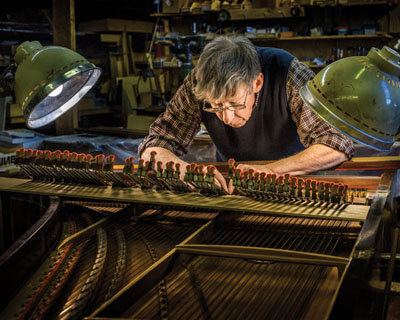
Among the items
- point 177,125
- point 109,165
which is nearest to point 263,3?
point 177,125

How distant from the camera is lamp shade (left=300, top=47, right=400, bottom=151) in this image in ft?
4.08

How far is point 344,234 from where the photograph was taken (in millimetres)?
2193

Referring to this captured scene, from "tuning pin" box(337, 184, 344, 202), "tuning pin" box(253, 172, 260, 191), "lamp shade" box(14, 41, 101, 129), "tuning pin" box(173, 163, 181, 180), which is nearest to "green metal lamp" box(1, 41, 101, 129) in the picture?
"lamp shade" box(14, 41, 101, 129)

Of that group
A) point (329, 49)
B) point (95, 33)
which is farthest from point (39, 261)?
point (95, 33)

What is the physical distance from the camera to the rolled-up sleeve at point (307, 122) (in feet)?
9.09

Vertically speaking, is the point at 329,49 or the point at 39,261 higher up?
the point at 329,49

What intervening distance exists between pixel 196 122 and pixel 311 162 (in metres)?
0.95

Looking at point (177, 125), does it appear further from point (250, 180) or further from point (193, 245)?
point (193, 245)

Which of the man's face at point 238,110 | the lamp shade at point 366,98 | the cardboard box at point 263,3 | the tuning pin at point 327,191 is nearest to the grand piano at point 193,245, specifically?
the tuning pin at point 327,191

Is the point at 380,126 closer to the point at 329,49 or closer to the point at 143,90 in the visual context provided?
the point at 329,49

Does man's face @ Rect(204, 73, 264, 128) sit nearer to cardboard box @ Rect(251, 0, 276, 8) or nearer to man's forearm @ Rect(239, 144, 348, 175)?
man's forearm @ Rect(239, 144, 348, 175)

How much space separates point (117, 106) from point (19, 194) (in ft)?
23.4

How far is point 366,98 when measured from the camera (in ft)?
4.09

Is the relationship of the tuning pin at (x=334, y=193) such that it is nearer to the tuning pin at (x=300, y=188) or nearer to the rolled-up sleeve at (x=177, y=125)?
the tuning pin at (x=300, y=188)
